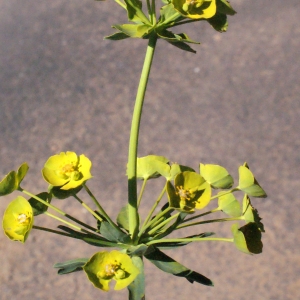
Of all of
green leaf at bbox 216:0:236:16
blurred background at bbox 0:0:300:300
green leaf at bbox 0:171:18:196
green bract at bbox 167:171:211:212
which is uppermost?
green leaf at bbox 216:0:236:16

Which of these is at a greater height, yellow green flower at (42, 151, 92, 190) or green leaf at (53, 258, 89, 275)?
yellow green flower at (42, 151, 92, 190)

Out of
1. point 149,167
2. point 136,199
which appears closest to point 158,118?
point 149,167

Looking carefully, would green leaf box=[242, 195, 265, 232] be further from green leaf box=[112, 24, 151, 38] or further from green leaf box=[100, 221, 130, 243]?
green leaf box=[112, 24, 151, 38]

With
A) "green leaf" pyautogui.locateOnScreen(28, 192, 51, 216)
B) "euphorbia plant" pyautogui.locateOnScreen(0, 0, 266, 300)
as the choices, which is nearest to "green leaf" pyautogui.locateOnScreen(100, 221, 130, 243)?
"euphorbia plant" pyautogui.locateOnScreen(0, 0, 266, 300)

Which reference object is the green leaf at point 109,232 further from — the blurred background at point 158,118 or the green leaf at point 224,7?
the blurred background at point 158,118

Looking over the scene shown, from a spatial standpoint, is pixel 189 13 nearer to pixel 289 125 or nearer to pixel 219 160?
pixel 219 160

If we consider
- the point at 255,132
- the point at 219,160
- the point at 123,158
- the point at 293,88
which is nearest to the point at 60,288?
the point at 123,158

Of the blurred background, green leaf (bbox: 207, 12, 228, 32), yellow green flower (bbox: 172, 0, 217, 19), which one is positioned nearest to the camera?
yellow green flower (bbox: 172, 0, 217, 19)

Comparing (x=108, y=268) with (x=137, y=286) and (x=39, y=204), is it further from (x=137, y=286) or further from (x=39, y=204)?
(x=39, y=204)
